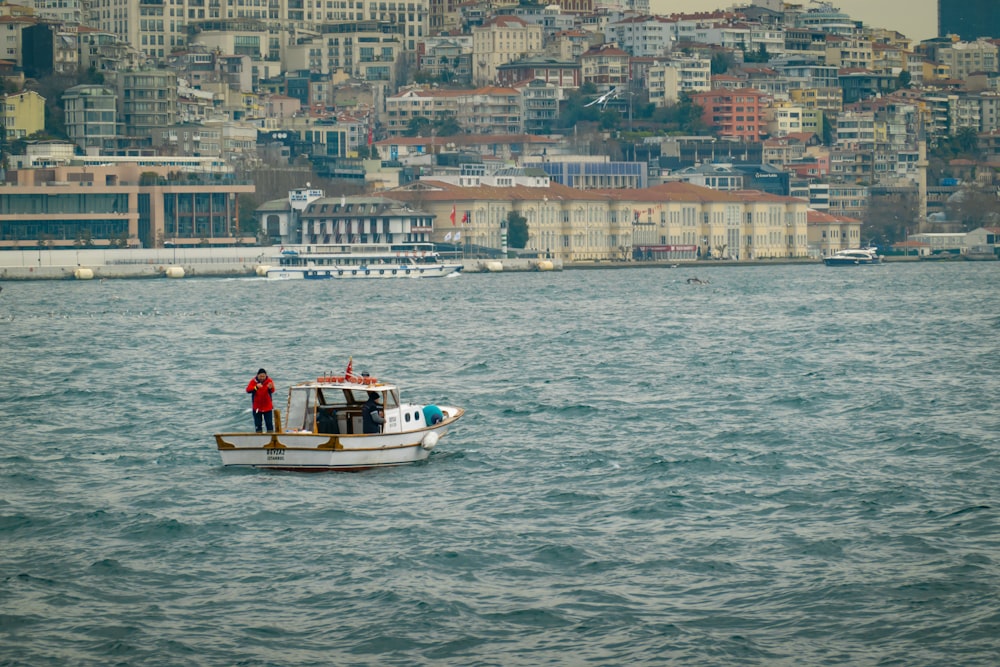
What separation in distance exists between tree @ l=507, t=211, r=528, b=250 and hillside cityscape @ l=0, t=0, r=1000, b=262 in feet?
0.42

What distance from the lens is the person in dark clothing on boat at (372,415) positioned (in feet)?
72.5

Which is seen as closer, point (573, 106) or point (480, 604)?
point (480, 604)

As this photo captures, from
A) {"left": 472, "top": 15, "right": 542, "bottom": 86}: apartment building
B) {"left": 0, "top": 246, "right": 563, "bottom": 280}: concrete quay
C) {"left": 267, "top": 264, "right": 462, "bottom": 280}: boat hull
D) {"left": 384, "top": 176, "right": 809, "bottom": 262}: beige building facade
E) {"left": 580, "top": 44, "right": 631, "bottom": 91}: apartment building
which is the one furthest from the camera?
{"left": 472, "top": 15, "right": 542, "bottom": 86}: apartment building

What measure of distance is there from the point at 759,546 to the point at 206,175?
99.3 meters

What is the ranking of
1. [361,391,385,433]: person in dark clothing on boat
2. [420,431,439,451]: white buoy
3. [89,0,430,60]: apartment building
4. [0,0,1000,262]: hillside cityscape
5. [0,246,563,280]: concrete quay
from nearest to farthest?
[361,391,385,433]: person in dark clothing on boat
[420,431,439,451]: white buoy
[0,246,563,280]: concrete quay
[0,0,1000,262]: hillside cityscape
[89,0,430,60]: apartment building

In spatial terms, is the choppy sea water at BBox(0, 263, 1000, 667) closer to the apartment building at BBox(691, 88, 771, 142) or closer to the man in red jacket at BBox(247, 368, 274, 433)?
the man in red jacket at BBox(247, 368, 274, 433)

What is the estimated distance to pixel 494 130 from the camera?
498 ft

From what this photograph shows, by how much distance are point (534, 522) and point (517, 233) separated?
10019 cm

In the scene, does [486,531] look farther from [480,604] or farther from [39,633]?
[39,633]

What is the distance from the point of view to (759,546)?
17812mm

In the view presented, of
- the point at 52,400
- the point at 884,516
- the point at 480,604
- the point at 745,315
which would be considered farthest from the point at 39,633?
the point at 745,315

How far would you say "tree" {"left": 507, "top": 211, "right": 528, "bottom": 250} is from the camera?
118875mm

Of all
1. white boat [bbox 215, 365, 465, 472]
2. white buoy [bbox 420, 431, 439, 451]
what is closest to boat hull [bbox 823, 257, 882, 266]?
white boat [bbox 215, 365, 465, 472]

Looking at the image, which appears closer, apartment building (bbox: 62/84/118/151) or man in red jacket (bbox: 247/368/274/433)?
man in red jacket (bbox: 247/368/274/433)
